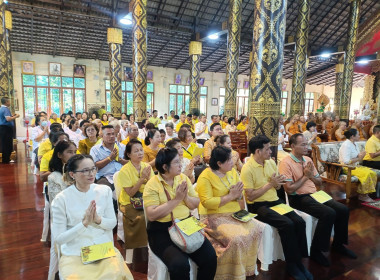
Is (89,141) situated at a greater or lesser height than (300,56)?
lesser

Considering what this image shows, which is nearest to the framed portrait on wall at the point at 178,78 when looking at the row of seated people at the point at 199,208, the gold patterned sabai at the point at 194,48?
the gold patterned sabai at the point at 194,48

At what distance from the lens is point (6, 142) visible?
21.6 ft

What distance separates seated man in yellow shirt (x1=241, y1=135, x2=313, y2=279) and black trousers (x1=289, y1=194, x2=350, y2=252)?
0.62 feet

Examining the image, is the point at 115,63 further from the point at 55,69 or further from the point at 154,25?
the point at 55,69

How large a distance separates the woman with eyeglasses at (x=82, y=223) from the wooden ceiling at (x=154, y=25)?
9129 millimetres

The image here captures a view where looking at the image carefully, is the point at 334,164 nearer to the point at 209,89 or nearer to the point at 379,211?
the point at 379,211

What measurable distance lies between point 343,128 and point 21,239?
765 centimetres

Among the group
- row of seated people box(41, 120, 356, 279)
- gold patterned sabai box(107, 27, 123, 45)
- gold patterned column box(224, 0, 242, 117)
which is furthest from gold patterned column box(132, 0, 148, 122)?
row of seated people box(41, 120, 356, 279)

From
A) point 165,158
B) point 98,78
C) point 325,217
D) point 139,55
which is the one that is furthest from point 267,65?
point 98,78

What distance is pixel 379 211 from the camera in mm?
Answer: 3881

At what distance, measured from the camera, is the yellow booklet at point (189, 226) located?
189 cm

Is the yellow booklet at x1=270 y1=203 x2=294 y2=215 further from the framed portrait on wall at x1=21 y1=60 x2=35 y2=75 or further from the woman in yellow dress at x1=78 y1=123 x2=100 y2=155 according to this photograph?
the framed portrait on wall at x1=21 y1=60 x2=35 y2=75

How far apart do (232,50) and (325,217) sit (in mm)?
7135

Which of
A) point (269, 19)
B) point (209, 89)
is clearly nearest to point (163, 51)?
point (209, 89)
